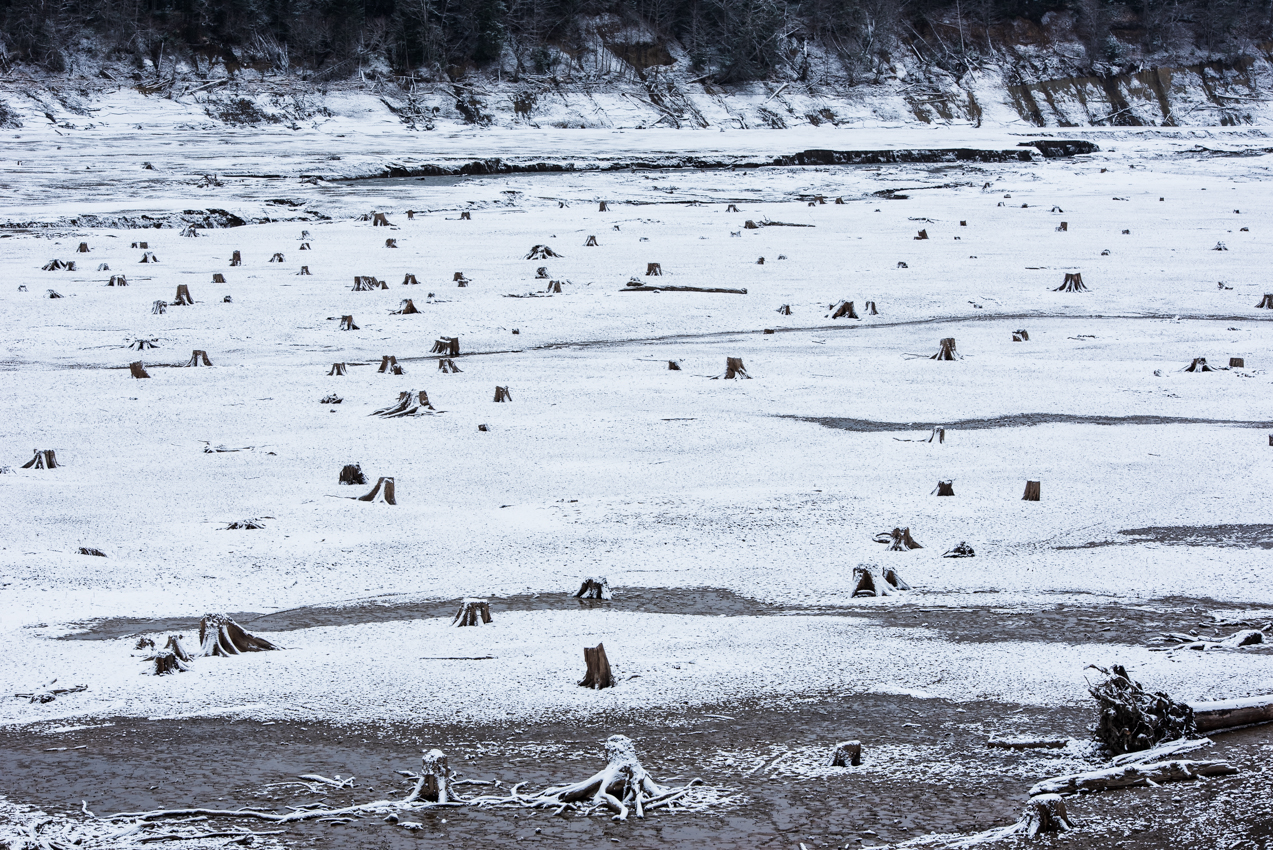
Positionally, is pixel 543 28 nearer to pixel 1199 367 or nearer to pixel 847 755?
pixel 1199 367

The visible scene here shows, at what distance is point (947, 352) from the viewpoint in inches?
368

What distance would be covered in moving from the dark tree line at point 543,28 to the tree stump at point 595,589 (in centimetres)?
3042

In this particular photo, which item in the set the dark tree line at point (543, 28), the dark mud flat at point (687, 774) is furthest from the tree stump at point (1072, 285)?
the dark tree line at point (543, 28)

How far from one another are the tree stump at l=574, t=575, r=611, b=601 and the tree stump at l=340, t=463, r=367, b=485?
1834mm

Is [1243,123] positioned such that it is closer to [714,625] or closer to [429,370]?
[429,370]

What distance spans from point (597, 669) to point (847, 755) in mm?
855

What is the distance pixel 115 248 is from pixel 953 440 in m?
11.1

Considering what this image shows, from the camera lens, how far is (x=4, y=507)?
580 centimetres

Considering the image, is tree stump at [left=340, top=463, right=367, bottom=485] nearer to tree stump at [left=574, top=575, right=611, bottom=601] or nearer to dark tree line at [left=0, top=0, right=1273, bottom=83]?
tree stump at [left=574, top=575, right=611, bottom=601]

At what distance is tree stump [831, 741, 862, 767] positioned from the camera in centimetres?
337

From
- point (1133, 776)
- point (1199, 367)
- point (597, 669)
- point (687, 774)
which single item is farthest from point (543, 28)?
point (1133, 776)

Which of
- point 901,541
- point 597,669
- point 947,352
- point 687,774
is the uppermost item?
point 947,352

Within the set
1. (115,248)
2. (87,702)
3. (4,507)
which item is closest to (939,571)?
(87,702)

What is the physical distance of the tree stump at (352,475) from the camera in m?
6.18
